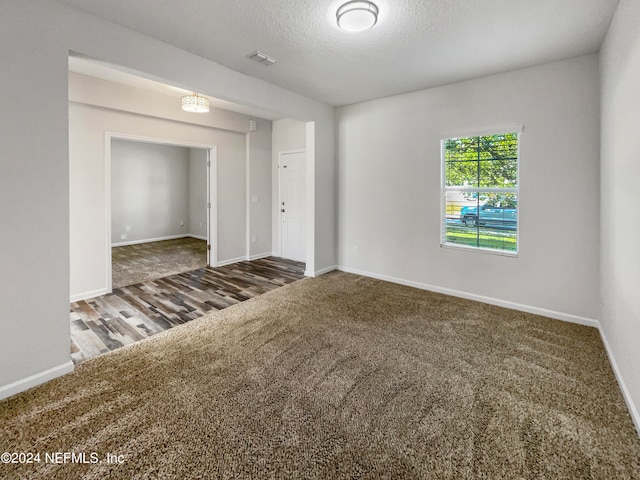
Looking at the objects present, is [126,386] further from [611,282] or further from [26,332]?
[611,282]

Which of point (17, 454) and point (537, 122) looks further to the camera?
point (537, 122)

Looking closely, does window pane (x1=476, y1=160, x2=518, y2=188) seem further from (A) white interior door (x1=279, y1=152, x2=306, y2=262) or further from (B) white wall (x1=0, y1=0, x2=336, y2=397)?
(B) white wall (x1=0, y1=0, x2=336, y2=397)

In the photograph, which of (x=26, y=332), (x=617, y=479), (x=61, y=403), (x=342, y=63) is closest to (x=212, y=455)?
(x=61, y=403)

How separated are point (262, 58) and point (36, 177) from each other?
2216 mm

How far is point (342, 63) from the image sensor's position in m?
3.33

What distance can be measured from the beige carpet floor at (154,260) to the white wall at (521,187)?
3.00 m

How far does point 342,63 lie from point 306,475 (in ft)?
11.5

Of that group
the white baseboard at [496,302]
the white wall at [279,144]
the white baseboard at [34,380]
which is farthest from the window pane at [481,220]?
the white baseboard at [34,380]

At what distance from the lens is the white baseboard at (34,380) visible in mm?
2054

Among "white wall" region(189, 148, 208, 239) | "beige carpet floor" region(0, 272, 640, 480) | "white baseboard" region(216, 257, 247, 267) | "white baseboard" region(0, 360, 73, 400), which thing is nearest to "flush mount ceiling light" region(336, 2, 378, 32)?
"beige carpet floor" region(0, 272, 640, 480)

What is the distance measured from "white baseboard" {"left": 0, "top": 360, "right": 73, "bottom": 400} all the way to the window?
160 inches

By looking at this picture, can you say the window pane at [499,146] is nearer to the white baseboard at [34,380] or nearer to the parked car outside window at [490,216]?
the parked car outside window at [490,216]

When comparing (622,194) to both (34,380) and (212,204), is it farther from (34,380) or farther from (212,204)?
(212,204)

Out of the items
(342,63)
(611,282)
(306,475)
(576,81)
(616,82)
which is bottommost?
(306,475)
